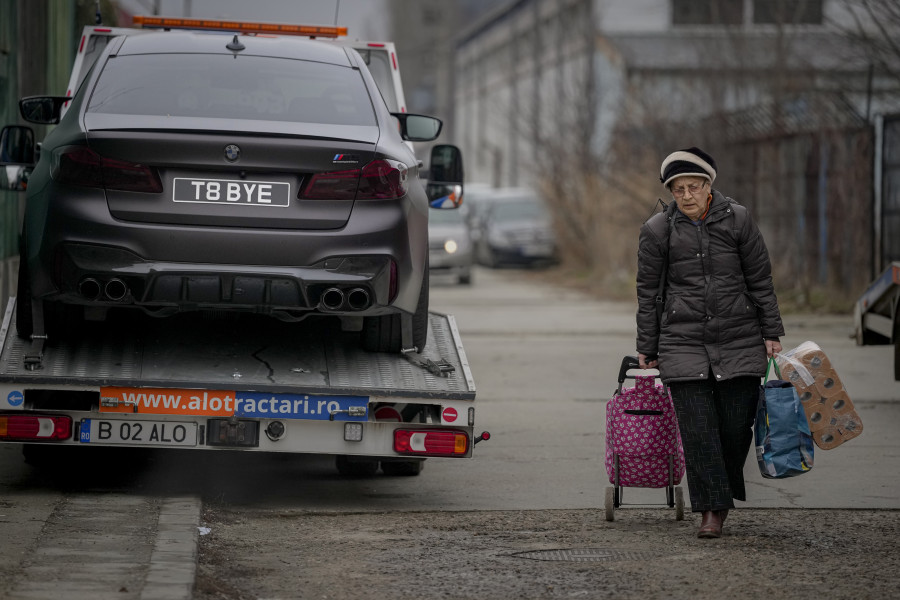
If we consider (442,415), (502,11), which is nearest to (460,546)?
(442,415)

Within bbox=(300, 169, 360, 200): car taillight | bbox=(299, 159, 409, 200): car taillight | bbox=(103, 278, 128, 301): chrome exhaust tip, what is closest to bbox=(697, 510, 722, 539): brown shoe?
bbox=(299, 159, 409, 200): car taillight

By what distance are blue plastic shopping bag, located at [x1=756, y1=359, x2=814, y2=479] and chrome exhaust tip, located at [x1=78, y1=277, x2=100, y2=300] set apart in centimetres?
292

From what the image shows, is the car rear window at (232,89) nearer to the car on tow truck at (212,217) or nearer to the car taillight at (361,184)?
the car on tow truck at (212,217)

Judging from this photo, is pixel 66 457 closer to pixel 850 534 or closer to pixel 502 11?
pixel 850 534

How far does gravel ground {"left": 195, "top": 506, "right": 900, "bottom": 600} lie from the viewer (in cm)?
557

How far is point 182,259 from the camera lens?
6.70 metres

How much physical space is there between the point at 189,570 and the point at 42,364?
180cm

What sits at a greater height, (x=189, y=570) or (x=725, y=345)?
(x=725, y=345)

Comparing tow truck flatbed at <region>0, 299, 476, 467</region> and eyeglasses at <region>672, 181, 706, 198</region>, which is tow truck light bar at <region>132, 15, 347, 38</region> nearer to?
tow truck flatbed at <region>0, 299, 476, 467</region>

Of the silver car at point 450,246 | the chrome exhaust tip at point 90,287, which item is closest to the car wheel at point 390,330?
the chrome exhaust tip at point 90,287

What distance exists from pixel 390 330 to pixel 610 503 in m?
1.38

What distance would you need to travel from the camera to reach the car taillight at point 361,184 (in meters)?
6.86

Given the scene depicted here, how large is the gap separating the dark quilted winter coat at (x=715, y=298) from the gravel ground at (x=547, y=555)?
0.77 m

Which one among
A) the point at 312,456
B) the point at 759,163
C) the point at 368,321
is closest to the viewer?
the point at 368,321
